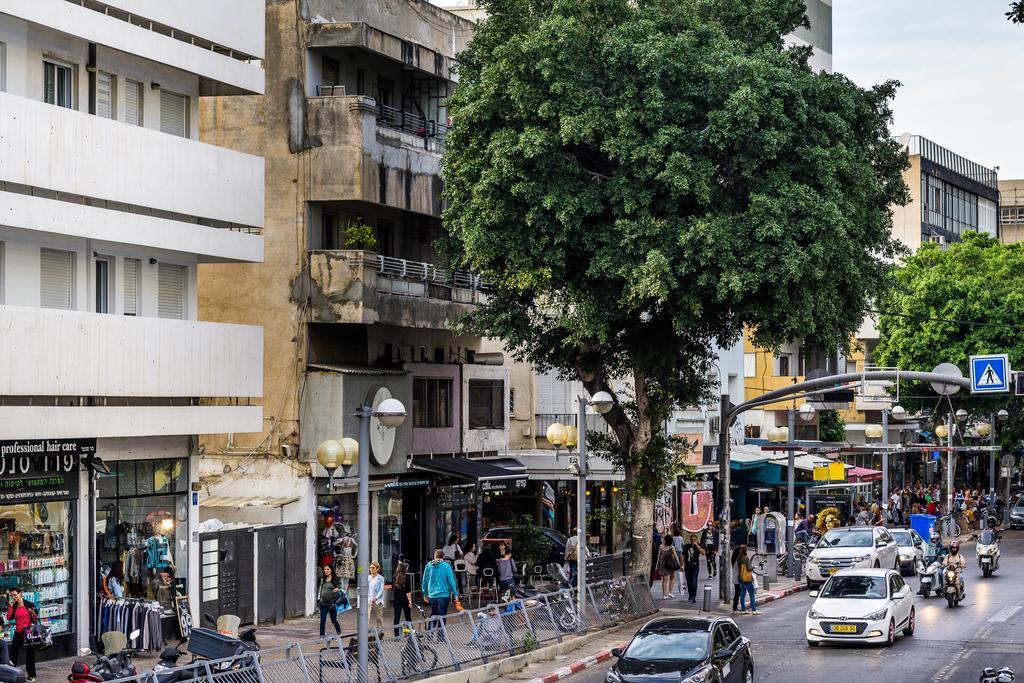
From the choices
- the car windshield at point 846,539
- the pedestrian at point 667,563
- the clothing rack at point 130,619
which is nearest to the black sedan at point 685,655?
the clothing rack at point 130,619

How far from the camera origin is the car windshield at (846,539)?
134 ft

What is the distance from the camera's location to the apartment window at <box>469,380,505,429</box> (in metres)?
42.7

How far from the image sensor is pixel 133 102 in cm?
2897

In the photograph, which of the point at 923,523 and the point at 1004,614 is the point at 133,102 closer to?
the point at 1004,614

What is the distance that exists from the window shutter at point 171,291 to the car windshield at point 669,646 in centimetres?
1232

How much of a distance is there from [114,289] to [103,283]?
24cm

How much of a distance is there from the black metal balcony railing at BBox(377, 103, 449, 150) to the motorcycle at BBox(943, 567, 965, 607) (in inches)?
677

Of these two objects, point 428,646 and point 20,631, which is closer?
point 428,646

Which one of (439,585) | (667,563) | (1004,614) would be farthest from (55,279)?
(1004,614)

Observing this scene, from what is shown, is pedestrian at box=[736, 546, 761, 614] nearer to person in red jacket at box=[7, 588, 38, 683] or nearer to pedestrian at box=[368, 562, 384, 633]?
pedestrian at box=[368, 562, 384, 633]

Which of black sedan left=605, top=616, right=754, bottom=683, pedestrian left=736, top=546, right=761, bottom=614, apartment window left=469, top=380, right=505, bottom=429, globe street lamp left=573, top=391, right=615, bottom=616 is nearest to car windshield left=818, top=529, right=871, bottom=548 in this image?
pedestrian left=736, top=546, right=761, bottom=614

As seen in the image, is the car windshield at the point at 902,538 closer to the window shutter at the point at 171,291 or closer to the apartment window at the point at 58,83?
the window shutter at the point at 171,291

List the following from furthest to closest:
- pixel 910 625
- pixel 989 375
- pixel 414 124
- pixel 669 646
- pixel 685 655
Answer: pixel 414 124 < pixel 989 375 < pixel 910 625 < pixel 669 646 < pixel 685 655

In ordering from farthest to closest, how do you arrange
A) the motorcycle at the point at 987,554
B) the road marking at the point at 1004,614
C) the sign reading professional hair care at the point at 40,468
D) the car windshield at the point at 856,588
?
1. the motorcycle at the point at 987,554
2. the road marking at the point at 1004,614
3. the car windshield at the point at 856,588
4. the sign reading professional hair care at the point at 40,468
